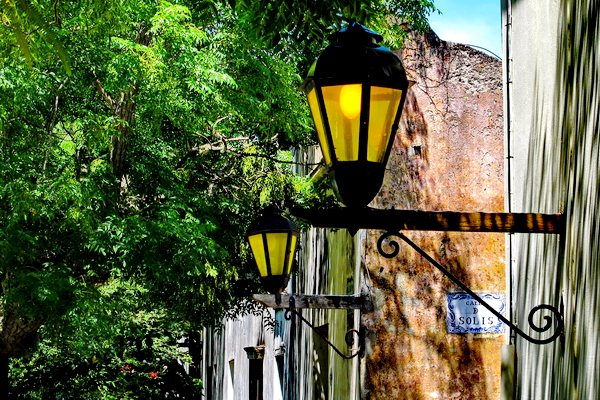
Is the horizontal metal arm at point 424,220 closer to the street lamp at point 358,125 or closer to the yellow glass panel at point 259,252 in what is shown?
the street lamp at point 358,125

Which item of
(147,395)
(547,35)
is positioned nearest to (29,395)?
(147,395)

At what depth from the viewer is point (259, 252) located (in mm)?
7195

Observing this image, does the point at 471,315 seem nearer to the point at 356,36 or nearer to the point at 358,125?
the point at 356,36

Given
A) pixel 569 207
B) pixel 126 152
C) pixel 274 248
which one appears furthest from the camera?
pixel 126 152

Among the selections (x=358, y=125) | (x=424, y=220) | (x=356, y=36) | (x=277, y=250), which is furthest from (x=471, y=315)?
(x=358, y=125)

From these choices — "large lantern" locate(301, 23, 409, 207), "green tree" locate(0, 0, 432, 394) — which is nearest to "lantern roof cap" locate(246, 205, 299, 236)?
"green tree" locate(0, 0, 432, 394)

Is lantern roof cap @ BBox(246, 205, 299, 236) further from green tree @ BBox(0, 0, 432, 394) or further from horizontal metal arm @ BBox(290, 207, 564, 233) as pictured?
horizontal metal arm @ BBox(290, 207, 564, 233)

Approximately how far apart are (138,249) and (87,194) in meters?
0.88

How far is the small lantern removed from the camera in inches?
280

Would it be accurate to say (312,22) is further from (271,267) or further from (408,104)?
(408,104)

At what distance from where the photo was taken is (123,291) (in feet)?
49.5

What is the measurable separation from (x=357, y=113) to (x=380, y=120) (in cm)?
10

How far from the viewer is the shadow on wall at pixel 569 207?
3.78 metres

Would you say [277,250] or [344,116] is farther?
[277,250]
